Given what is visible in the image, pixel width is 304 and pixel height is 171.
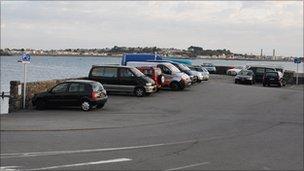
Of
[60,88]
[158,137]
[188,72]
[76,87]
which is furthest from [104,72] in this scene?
[158,137]

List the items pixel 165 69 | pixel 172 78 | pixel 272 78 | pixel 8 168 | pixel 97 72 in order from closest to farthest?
1. pixel 8 168
2. pixel 97 72
3. pixel 172 78
4. pixel 165 69
5. pixel 272 78

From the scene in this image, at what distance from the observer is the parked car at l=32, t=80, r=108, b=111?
25.8 m

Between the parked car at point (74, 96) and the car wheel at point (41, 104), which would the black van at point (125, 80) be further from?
the car wheel at point (41, 104)

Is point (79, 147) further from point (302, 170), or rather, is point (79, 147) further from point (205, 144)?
point (302, 170)

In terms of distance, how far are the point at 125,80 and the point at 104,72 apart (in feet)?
4.71

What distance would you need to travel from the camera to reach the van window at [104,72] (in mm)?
32531

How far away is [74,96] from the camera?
26.0 meters

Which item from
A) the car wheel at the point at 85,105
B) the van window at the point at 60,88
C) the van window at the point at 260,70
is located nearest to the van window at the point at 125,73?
the van window at the point at 60,88

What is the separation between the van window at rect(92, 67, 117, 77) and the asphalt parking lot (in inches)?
106

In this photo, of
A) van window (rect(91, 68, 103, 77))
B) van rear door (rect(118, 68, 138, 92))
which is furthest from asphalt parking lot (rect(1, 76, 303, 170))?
van window (rect(91, 68, 103, 77))

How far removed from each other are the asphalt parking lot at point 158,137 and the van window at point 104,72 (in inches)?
106

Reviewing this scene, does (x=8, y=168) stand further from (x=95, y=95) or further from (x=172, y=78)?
(x=172, y=78)

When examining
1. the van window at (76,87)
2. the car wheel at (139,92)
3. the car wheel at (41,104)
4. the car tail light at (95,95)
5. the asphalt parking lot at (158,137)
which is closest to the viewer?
the asphalt parking lot at (158,137)

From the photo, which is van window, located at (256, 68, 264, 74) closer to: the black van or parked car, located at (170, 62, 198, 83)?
parked car, located at (170, 62, 198, 83)
